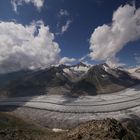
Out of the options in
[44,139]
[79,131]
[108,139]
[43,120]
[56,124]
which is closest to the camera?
[108,139]

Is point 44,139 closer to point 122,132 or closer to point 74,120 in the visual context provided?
point 122,132

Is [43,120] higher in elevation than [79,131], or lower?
higher

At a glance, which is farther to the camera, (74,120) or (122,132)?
(74,120)

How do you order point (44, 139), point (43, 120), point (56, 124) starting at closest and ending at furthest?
point (44, 139) < point (56, 124) < point (43, 120)

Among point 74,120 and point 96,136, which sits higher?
point 74,120

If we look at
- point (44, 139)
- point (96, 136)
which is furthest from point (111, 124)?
point (44, 139)

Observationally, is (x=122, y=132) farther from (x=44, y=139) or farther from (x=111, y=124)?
(x=44, y=139)

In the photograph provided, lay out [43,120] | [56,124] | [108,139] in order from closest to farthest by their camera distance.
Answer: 1. [108,139]
2. [56,124]
3. [43,120]

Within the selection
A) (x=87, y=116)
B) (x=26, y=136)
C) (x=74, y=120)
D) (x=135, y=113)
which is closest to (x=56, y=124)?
(x=74, y=120)

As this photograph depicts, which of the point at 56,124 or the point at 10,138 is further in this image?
the point at 56,124

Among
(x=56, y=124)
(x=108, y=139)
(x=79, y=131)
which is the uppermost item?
(x=56, y=124)
